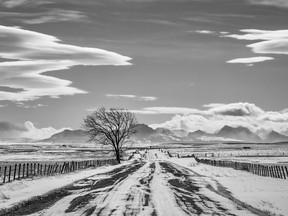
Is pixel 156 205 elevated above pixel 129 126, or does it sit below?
below

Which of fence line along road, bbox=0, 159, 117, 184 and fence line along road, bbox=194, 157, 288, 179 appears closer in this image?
fence line along road, bbox=0, 159, 117, 184

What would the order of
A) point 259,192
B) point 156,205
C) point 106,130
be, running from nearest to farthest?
point 156,205
point 259,192
point 106,130

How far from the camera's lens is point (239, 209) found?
17.6 m

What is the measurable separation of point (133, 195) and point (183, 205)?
4263mm

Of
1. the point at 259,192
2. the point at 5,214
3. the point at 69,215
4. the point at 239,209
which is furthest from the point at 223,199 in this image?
the point at 5,214

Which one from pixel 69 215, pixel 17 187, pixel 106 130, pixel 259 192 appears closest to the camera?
pixel 69 215

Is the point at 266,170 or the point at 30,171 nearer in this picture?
the point at 266,170

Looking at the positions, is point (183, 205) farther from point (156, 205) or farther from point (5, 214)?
point (5, 214)

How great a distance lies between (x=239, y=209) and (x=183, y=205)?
7.69ft

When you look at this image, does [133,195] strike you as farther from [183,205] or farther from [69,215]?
[69,215]

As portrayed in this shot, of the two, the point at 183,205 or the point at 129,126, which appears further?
the point at 129,126

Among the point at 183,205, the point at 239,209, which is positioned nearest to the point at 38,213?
the point at 183,205

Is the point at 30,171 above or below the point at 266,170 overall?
below

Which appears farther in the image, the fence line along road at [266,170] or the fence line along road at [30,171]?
the fence line along road at [266,170]
